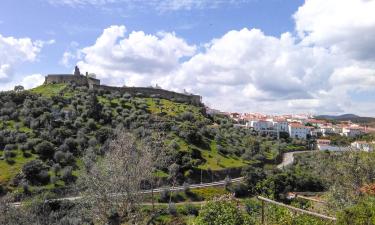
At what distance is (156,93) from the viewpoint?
97.7 m

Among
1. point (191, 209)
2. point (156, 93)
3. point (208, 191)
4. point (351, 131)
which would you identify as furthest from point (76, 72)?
point (351, 131)

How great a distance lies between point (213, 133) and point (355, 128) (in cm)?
7167

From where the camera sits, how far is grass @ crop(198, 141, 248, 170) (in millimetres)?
58072

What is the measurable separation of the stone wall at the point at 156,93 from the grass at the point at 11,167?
42.2m

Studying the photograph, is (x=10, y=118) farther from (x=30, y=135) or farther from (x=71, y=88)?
(x=71, y=88)

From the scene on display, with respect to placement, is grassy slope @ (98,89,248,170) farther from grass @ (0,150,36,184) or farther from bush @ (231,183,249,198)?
grass @ (0,150,36,184)

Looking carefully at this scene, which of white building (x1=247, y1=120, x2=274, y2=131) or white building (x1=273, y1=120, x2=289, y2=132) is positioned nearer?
white building (x1=247, y1=120, x2=274, y2=131)

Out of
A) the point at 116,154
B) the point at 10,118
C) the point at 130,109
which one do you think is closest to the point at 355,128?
the point at 130,109

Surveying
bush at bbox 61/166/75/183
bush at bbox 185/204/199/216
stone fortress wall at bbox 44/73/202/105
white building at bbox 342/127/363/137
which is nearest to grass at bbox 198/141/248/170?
bush at bbox 185/204/199/216

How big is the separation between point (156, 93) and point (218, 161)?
40911 mm

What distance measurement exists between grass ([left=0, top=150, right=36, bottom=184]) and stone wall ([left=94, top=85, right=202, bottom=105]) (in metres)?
42.2

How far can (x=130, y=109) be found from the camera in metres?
76.1

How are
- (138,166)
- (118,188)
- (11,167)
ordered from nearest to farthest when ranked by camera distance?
(118,188), (138,166), (11,167)

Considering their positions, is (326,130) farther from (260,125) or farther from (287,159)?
(287,159)
